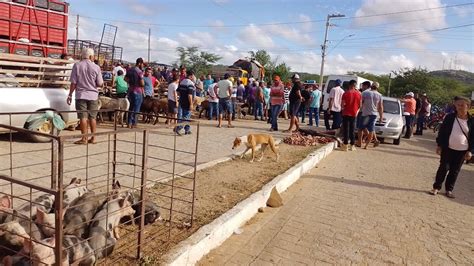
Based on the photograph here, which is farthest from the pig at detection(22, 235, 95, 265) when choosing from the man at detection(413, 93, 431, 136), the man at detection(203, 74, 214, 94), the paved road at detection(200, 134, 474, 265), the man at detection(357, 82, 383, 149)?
the man at detection(413, 93, 431, 136)

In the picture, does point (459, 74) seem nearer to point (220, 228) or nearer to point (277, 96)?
point (277, 96)

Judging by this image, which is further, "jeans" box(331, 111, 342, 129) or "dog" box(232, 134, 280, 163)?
"jeans" box(331, 111, 342, 129)

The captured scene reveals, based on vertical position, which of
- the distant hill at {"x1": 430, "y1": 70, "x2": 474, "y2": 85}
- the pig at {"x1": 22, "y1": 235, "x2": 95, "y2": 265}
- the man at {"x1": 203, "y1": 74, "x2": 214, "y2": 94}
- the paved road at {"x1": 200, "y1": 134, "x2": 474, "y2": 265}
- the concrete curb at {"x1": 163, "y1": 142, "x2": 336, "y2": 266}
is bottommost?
the paved road at {"x1": 200, "y1": 134, "x2": 474, "y2": 265}

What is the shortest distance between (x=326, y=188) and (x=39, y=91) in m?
5.87

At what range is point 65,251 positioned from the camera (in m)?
2.90

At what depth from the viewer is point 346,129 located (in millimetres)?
11016

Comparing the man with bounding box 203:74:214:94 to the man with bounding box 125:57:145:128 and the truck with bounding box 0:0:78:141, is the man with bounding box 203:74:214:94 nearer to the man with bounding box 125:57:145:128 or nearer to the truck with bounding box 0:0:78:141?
the truck with bounding box 0:0:78:141

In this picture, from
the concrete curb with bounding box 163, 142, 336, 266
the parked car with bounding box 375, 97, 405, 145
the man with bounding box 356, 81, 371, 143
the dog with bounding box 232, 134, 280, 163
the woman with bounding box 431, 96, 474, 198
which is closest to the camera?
the concrete curb with bounding box 163, 142, 336, 266

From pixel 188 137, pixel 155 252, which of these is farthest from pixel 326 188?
pixel 188 137

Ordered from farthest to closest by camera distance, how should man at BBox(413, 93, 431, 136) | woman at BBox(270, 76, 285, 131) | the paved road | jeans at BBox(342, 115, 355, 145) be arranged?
man at BBox(413, 93, 431, 136)
woman at BBox(270, 76, 285, 131)
jeans at BBox(342, 115, 355, 145)
the paved road

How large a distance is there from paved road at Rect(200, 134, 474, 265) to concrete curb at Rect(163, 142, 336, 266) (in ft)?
0.32

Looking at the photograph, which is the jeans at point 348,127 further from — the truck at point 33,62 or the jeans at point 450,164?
the truck at point 33,62

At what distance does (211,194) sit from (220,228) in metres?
1.34

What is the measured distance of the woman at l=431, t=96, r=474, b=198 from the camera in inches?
266
